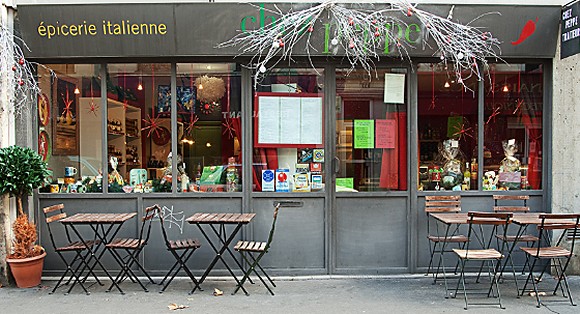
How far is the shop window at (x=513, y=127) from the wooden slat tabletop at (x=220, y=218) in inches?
137

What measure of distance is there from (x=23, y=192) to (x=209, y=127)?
252cm

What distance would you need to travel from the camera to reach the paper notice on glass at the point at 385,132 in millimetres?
6477

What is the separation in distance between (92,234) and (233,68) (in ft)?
9.81

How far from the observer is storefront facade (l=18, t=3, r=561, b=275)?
6277 mm

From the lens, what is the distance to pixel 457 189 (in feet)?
21.6

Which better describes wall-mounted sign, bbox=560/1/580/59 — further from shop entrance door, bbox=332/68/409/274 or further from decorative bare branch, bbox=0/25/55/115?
decorative bare branch, bbox=0/25/55/115

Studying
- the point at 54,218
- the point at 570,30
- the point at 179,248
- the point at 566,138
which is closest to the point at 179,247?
the point at 179,248

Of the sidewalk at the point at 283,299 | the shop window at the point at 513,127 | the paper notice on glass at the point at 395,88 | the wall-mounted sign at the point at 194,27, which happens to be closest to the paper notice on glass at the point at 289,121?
the wall-mounted sign at the point at 194,27

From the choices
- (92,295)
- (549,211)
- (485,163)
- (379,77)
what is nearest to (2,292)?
(92,295)

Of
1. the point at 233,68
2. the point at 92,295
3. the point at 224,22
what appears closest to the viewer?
the point at 92,295

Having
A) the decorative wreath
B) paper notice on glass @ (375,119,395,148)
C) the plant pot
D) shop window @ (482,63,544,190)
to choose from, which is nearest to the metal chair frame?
the plant pot

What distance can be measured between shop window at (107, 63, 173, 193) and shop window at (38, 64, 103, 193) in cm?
21

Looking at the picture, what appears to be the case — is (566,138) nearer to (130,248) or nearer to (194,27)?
(194,27)

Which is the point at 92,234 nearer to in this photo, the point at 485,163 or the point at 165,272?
the point at 165,272
